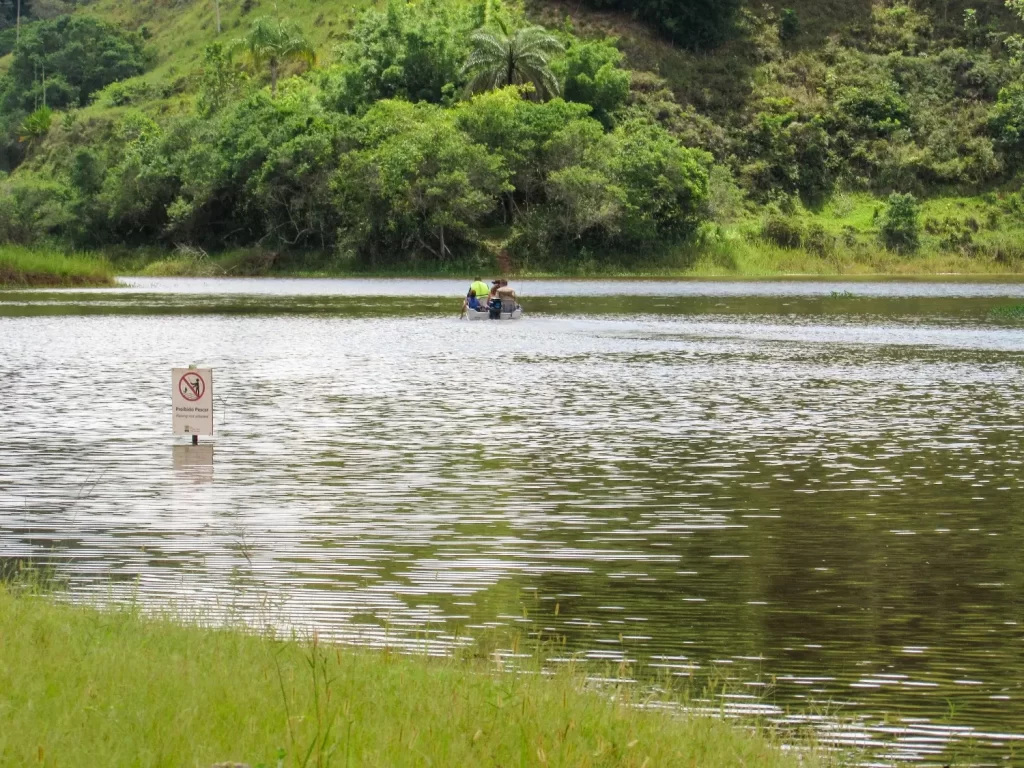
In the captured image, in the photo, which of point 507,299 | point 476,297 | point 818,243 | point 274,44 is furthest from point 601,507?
point 274,44

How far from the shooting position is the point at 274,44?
110 metres

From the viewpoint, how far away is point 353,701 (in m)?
7.50

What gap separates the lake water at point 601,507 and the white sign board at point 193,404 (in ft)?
1.30

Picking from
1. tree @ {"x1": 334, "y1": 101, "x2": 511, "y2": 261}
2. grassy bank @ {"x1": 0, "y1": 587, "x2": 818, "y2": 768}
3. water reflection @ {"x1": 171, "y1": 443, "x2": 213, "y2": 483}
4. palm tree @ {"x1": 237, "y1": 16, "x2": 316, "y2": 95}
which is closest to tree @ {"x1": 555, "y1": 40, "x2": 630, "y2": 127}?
tree @ {"x1": 334, "y1": 101, "x2": 511, "y2": 261}

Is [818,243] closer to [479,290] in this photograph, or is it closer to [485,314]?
[479,290]

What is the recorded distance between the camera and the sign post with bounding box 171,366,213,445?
1967 centimetres

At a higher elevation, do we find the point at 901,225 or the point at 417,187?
the point at 417,187

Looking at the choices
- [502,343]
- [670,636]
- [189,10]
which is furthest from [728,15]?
[670,636]

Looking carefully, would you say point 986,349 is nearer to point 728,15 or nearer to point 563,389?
point 563,389

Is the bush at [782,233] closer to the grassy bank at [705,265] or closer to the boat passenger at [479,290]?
the grassy bank at [705,265]

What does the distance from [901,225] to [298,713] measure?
86727mm

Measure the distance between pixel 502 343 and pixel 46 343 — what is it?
11.4m

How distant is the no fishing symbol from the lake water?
0.73 metres

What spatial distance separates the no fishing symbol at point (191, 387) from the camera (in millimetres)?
19609
